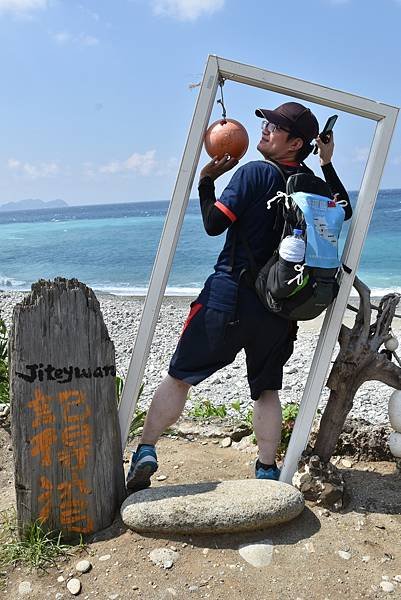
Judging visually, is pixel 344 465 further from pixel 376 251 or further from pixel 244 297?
pixel 376 251

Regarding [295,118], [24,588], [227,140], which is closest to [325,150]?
[295,118]

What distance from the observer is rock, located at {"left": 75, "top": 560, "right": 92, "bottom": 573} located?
11.2ft

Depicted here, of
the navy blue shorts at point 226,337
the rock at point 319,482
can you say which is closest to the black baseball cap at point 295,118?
the navy blue shorts at point 226,337

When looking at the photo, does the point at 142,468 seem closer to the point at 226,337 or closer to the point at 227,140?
the point at 226,337

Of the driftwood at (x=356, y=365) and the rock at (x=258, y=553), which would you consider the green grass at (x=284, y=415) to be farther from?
the rock at (x=258, y=553)

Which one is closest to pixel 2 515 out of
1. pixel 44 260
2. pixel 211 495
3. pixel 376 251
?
pixel 211 495

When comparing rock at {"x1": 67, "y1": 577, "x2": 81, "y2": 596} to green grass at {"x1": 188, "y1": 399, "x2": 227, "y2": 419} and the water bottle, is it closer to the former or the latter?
the water bottle

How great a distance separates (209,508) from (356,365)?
1397mm

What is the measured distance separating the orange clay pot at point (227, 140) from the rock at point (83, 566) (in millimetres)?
2446

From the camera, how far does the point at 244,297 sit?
150 inches

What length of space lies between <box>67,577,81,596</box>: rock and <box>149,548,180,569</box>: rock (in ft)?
1.33

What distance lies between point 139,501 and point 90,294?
4.09ft

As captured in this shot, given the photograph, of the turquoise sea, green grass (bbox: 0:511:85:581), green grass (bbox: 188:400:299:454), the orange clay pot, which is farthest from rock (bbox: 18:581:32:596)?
the turquoise sea

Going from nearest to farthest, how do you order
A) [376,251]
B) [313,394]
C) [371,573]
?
[371,573] < [313,394] < [376,251]
